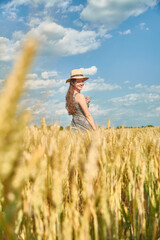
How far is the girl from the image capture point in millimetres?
Result: 5031

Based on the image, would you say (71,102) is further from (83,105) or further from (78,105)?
(83,105)

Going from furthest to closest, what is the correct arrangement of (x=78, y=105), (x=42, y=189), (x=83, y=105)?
(x=78, y=105)
(x=83, y=105)
(x=42, y=189)

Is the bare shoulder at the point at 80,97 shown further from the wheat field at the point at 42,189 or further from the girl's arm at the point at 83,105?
the wheat field at the point at 42,189

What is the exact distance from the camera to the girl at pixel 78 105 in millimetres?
5031

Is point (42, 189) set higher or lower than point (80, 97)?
lower

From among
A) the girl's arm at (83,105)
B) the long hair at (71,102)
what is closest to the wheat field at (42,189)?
the girl's arm at (83,105)

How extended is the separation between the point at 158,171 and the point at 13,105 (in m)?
0.88

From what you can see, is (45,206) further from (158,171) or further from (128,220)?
(158,171)

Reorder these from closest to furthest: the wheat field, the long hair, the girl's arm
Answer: the wheat field, the girl's arm, the long hair

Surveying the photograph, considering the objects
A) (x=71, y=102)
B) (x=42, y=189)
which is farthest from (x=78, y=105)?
(x=42, y=189)

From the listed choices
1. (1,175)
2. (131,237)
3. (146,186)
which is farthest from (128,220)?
(1,175)

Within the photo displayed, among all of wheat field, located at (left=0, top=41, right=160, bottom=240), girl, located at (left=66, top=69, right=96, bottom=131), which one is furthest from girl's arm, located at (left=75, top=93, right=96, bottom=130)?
wheat field, located at (left=0, top=41, right=160, bottom=240)

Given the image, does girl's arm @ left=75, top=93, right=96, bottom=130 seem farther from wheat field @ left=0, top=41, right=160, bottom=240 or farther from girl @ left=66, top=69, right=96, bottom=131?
wheat field @ left=0, top=41, right=160, bottom=240

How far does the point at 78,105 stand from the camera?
518 centimetres
